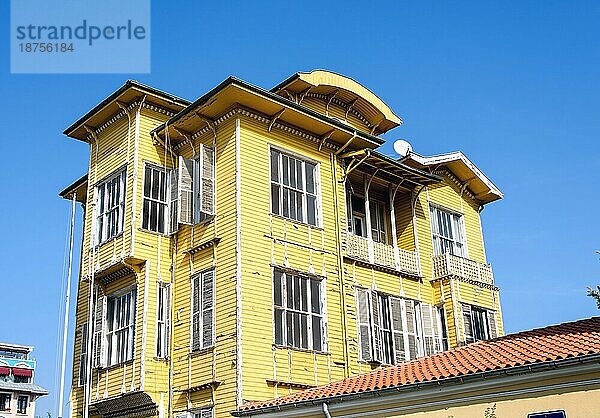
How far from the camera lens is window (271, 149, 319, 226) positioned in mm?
20459

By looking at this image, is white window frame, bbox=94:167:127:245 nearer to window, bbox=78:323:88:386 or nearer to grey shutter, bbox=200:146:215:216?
grey shutter, bbox=200:146:215:216

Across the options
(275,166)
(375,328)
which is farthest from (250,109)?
(375,328)

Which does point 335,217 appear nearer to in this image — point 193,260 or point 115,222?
point 193,260

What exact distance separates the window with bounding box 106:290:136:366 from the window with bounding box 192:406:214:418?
257cm

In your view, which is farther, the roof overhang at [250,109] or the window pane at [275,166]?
the window pane at [275,166]

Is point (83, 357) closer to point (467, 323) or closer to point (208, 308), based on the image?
point (208, 308)

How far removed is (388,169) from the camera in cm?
2358

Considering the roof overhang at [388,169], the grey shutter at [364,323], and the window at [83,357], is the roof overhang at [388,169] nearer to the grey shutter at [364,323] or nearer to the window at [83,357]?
the grey shutter at [364,323]

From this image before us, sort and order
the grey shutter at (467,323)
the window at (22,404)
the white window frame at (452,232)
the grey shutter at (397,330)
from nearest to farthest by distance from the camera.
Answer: the grey shutter at (397,330)
the grey shutter at (467,323)
the white window frame at (452,232)
the window at (22,404)

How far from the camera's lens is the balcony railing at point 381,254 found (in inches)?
862

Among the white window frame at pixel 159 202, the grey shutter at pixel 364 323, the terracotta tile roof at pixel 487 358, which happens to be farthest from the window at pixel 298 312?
the white window frame at pixel 159 202

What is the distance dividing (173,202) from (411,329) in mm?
8401

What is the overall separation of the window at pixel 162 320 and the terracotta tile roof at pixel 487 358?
3610mm

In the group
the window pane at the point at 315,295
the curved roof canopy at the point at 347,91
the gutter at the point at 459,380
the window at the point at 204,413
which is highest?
the curved roof canopy at the point at 347,91
